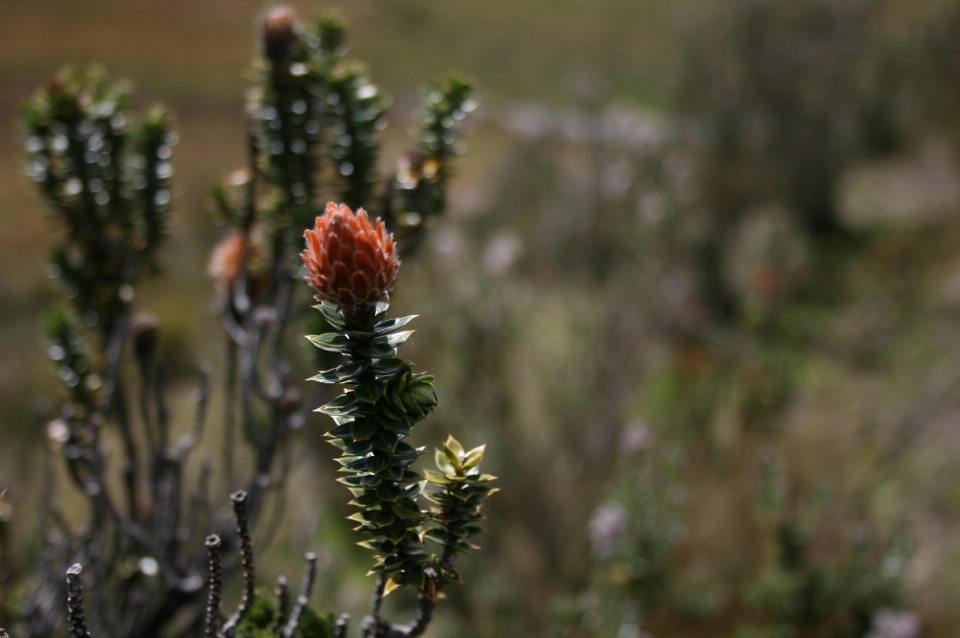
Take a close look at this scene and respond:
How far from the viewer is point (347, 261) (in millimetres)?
798

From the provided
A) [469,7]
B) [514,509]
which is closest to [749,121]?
[514,509]

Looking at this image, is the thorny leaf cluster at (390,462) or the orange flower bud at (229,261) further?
the orange flower bud at (229,261)

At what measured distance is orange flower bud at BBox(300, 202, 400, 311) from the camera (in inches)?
31.3

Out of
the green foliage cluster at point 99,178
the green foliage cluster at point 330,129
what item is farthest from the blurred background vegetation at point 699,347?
the green foliage cluster at point 330,129

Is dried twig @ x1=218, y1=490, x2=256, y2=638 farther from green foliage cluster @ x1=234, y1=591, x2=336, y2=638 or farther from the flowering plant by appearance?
the flowering plant

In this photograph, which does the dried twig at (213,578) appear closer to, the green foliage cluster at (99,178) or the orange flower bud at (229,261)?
the orange flower bud at (229,261)

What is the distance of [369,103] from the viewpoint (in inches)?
58.8

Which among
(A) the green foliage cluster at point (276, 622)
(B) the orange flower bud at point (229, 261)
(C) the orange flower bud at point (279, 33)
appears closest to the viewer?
(A) the green foliage cluster at point (276, 622)

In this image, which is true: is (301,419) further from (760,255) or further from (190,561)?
(760,255)

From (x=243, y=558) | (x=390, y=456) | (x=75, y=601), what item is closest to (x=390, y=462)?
(x=390, y=456)

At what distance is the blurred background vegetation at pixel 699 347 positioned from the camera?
8.82ft

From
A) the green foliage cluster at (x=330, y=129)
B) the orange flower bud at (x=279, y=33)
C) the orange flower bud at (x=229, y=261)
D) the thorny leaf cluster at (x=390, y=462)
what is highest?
the orange flower bud at (x=279, y=33)

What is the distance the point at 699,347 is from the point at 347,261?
599cm

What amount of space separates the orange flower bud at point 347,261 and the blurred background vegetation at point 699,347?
956 millimetres
